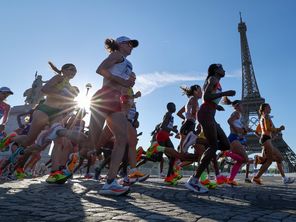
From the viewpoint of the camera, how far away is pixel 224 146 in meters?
5.54

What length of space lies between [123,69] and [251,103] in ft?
165

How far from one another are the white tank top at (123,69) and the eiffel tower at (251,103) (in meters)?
35.1

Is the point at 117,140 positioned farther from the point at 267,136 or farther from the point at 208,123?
the point at 267,136

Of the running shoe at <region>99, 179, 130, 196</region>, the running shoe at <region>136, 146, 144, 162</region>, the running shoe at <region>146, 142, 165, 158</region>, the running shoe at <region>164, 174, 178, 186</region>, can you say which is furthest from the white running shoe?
the running shoe at <region>99, 179, 130, 196</region>

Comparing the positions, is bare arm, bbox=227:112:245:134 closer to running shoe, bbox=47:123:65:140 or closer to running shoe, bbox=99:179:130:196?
running shoe, bbox=47:123:65:140

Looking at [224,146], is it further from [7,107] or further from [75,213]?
[7,107]

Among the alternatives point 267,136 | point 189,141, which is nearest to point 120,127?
point 189,141

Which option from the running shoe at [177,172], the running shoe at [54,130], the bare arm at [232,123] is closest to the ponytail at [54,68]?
the running shoe at [54,130]

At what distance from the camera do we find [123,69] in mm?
4500

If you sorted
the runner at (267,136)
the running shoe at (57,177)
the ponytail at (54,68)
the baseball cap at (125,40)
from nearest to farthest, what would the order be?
1. the baseball cap at (125,40)
2. the running shoe at (57,177)
3. the ponytail at (54,68)
4. the runner at (267,136)

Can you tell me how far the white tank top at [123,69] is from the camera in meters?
4.43

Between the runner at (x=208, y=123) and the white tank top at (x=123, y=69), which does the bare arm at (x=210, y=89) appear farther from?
the white tank top at (x=123, y=69)

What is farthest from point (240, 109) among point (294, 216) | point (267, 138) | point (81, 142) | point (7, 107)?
point (7, 107)

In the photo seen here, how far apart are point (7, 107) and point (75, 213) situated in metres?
6.96
